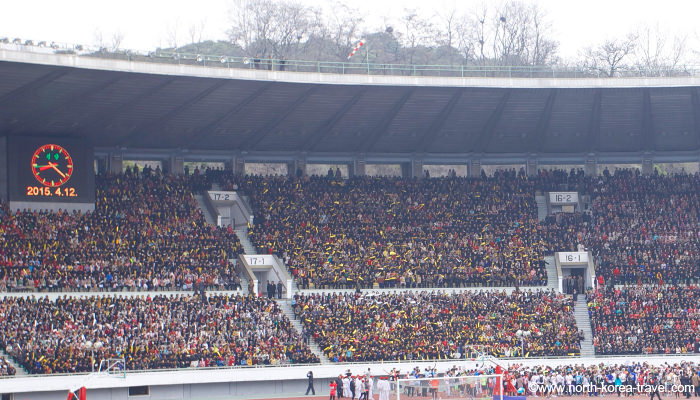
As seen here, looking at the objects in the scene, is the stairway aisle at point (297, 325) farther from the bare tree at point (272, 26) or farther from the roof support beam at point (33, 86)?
the bare tree at point (272, 26)

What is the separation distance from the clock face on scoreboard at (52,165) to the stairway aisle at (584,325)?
27.9 meters

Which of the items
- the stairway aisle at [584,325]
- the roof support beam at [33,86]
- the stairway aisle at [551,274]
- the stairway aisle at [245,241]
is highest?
the roof support beam at [33,86]

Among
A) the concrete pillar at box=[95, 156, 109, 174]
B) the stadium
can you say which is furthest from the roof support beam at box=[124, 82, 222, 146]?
the concrete pillar at box=[95, 156, 109, 174]

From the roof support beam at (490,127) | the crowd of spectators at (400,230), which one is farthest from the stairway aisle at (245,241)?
the roof support beam at (490,127)

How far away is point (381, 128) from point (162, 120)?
13122 millimetres

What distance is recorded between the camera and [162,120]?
173 ft

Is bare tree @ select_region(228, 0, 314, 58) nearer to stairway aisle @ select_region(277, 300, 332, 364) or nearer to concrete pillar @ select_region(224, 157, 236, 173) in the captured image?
concrete pillar @ select_region(224, 157, 236, 173)

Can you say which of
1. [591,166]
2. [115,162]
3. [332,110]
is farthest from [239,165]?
[591,166]

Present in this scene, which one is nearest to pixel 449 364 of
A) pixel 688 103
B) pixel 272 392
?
pixel 272 392

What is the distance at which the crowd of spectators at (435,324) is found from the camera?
46938 mm

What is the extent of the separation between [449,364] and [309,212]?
14949 mm

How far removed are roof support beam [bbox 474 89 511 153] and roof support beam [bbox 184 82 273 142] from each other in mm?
13647

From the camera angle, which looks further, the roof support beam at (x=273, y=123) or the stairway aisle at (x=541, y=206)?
the stairway aisle at (x=541, y=206)

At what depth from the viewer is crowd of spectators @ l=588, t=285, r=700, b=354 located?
4869 centimetres
